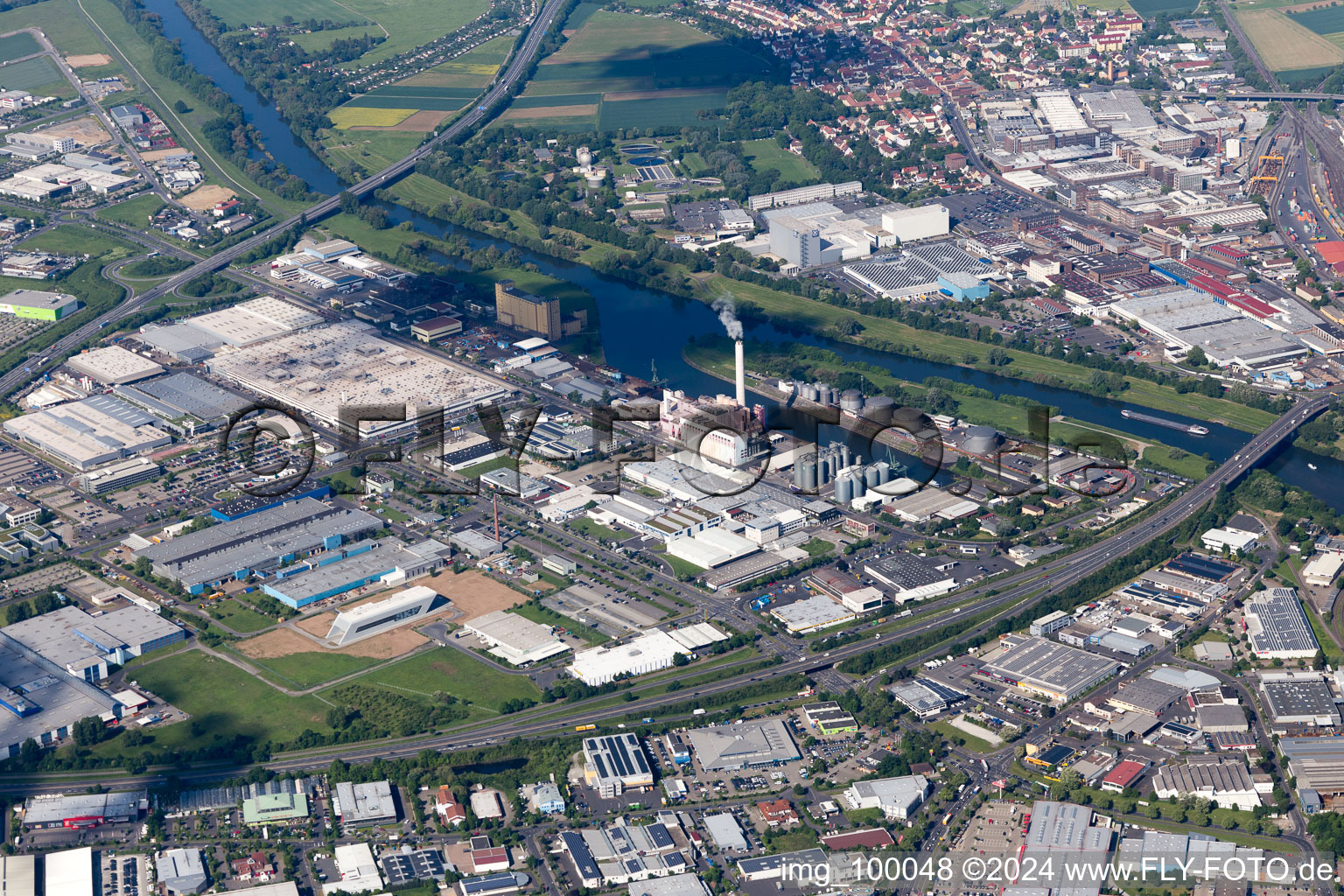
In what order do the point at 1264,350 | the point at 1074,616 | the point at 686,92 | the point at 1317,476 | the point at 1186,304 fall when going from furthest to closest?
the point at 686,92
the point at 1186,304
the point at 1264,350
the point at 1317,476
the point at 1074,616

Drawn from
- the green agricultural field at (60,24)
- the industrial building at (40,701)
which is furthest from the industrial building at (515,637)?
the green agricultural field at (60,24)

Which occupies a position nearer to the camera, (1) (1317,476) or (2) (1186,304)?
(1) (1317,476)

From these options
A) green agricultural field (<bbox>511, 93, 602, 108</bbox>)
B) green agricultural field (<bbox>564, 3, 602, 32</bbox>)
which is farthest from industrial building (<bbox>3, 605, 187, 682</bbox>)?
green agricultural field (<bbox>564, 3, 602, 32</bbox>)

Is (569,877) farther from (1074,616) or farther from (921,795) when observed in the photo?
(1074,616)

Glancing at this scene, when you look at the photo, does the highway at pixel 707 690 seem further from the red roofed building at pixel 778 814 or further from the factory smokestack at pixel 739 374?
the factory smokestack at pixel 739 374

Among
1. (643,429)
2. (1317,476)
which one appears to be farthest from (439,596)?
(1317,476)

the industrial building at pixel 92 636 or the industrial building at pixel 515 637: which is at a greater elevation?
the industrial building at pixel 92 636

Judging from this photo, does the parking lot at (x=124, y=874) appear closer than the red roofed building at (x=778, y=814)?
Yes

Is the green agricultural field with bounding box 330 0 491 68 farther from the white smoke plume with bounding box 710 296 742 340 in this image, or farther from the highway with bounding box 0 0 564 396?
the white smoke plume with bounding box 710 296 742 340

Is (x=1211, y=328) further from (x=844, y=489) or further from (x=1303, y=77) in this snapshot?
(x=1303, y=77)
